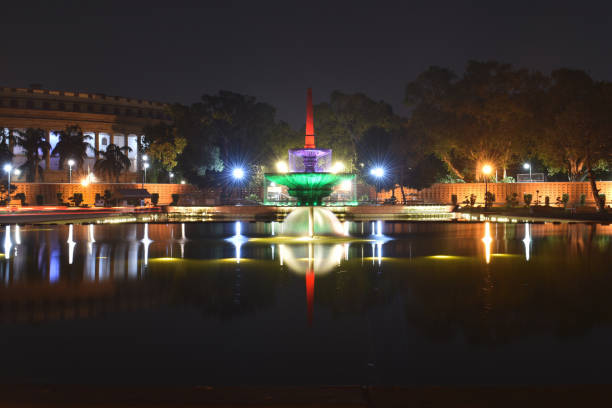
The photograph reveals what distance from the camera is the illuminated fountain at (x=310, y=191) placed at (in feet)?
83.9

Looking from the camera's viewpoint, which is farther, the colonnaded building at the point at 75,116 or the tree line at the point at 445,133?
the colonnaded building at the point at 75,116

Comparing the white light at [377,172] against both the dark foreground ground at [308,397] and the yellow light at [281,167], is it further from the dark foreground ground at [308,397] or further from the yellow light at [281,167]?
Answer: the dark foreground ground at [308,397]

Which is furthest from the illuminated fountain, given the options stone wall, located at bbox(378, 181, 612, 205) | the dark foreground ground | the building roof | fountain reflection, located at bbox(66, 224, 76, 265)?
the building roof

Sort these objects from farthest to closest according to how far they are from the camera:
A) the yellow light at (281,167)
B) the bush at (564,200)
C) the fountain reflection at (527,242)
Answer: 1. the yellow light at (281,167)
2. the bush at (564,200)
3. the fountain reflection at (527,242)

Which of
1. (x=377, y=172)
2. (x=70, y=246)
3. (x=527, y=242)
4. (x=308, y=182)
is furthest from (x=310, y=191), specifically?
(x=377, y=172)

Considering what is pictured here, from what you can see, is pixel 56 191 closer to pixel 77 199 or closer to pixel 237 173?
pixel 77 199

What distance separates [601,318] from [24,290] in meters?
9.55

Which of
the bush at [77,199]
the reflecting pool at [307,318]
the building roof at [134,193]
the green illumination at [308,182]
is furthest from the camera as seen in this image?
the building roof at [134,193]

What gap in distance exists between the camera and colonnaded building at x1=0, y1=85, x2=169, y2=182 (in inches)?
3492

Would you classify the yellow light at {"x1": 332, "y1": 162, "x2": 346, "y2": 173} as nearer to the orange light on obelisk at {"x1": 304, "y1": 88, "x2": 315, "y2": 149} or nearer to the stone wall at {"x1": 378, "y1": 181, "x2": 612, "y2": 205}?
the stone wall at {"x1": 378, "y1": 181, "x2": 612, "y2": 205}

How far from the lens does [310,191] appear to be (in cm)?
2988

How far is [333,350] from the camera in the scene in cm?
703

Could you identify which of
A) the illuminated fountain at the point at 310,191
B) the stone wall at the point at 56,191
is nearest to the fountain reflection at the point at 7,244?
the illuminated fountain at the point at 310,191

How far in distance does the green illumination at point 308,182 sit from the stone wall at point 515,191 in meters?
26.3
